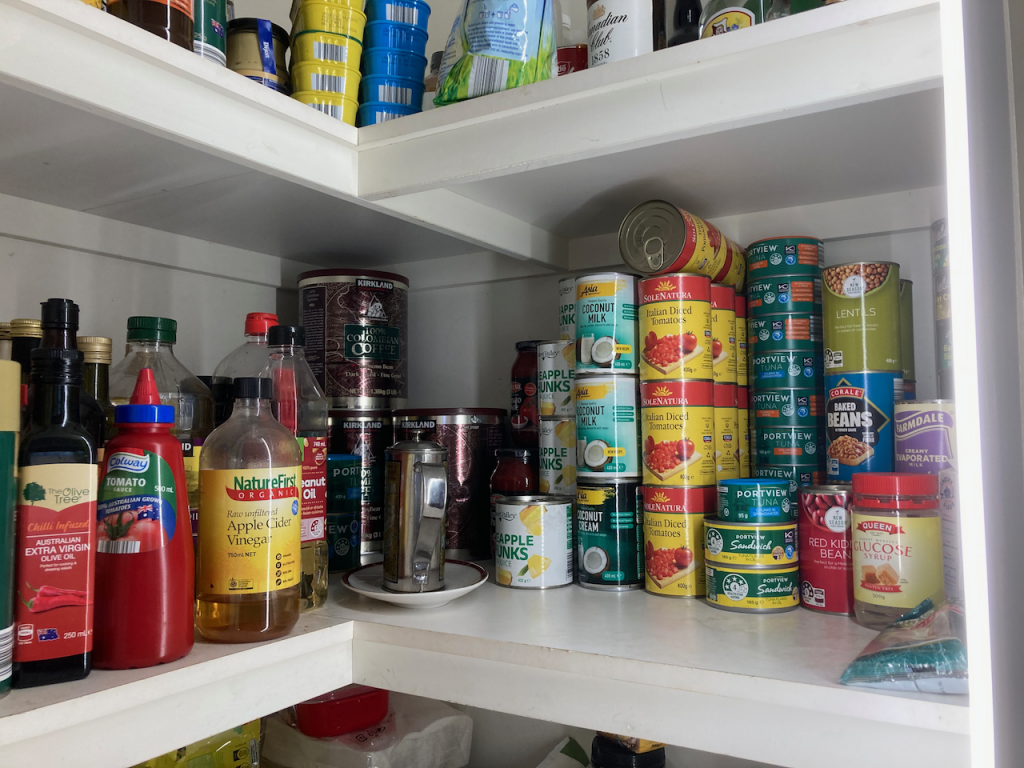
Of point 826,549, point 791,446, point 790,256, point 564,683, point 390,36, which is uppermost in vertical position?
point 390,36

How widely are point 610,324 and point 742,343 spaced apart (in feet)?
0.65

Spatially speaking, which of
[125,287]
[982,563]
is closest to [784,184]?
[982,563]

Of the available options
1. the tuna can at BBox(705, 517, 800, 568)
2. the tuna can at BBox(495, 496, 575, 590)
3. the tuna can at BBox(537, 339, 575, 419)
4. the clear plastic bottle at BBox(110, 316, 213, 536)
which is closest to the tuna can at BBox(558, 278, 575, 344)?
the tuna can at BBox(537, 339, 575, 419)

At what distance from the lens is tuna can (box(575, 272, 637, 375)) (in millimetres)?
916

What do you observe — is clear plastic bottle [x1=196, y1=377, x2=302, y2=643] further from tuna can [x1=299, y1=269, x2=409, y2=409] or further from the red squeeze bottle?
tuna can [x1=299, y1=269, x2=409, y2=409]

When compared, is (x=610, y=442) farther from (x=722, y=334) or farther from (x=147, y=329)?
(x=147, y=329)

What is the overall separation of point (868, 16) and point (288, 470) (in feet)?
2.06

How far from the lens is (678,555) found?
2.84 feet

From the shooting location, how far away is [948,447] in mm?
750

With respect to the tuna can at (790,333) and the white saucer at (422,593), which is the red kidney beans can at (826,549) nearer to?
the tuna can at (790,333)

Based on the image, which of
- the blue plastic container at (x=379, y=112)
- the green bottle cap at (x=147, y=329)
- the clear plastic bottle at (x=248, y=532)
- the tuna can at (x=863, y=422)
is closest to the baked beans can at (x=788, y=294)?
the tuna can at (x=863, y=422)

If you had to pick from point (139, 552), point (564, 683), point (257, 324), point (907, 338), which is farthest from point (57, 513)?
point (907, 338)

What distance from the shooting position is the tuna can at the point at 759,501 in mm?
795

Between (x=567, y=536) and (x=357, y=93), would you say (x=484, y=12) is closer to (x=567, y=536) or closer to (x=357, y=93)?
(x=357, y=93)
